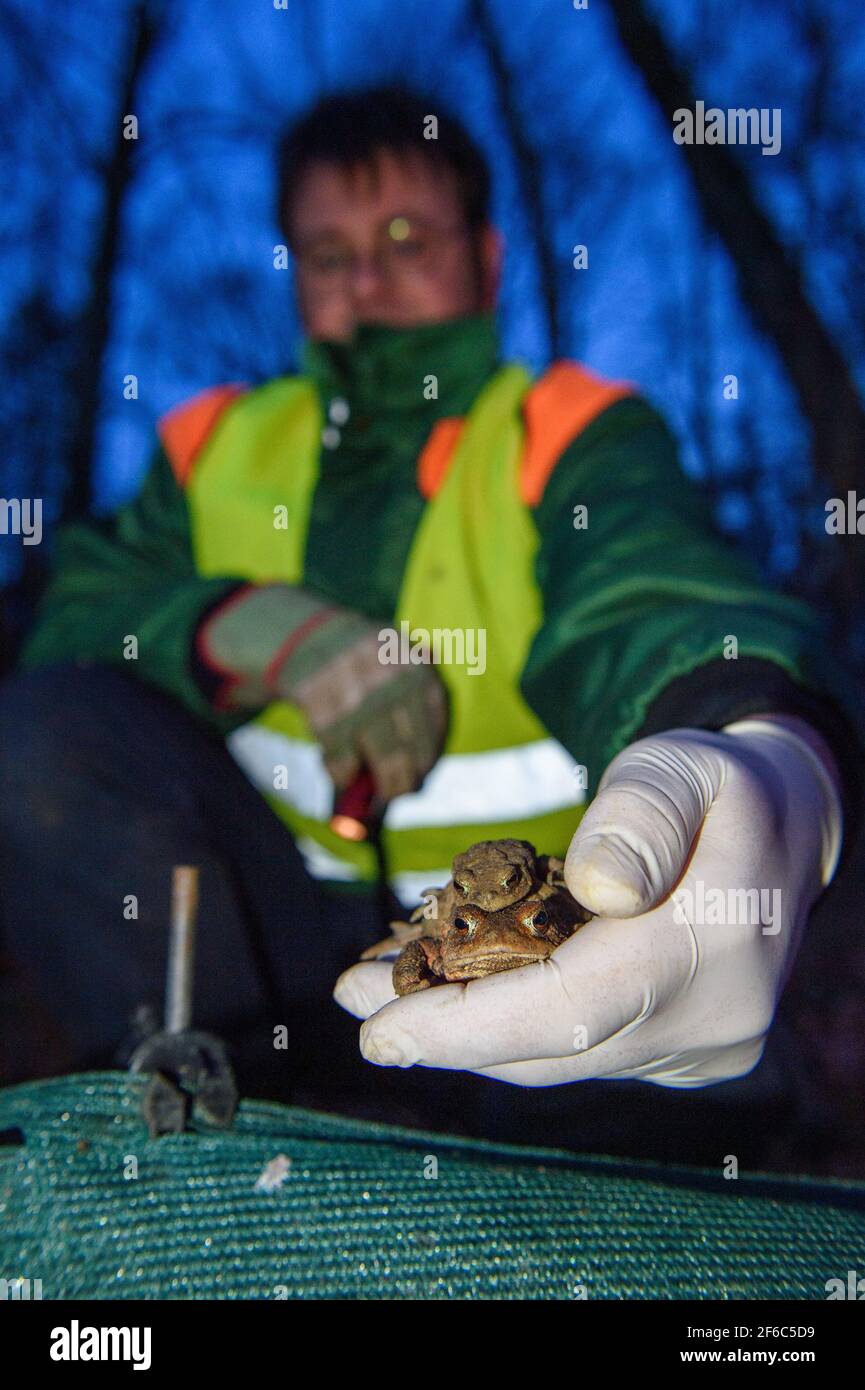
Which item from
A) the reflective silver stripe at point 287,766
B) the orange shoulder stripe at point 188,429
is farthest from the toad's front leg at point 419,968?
the orange shoulder stripe at point 188,429

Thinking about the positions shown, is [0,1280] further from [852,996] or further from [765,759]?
[852,996]

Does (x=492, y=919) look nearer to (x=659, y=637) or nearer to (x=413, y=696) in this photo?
(x=659, y=637)

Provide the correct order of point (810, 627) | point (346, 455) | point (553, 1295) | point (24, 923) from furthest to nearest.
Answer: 1. point (346, 455)
2. point (24, 923)
3. point (810, 627)
4. point (553, 1295)

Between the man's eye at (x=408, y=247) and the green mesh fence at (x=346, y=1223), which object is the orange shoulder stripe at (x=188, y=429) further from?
the green mesh fence at (x=346, y=1223)

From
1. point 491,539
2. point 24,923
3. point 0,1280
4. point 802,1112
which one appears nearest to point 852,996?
point 802,1112

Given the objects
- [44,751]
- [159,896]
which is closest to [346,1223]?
[159,896]

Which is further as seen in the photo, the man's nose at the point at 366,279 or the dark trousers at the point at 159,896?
the man's nose at the point at 366,279

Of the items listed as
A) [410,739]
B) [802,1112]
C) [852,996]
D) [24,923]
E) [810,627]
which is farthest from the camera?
[852,996]
